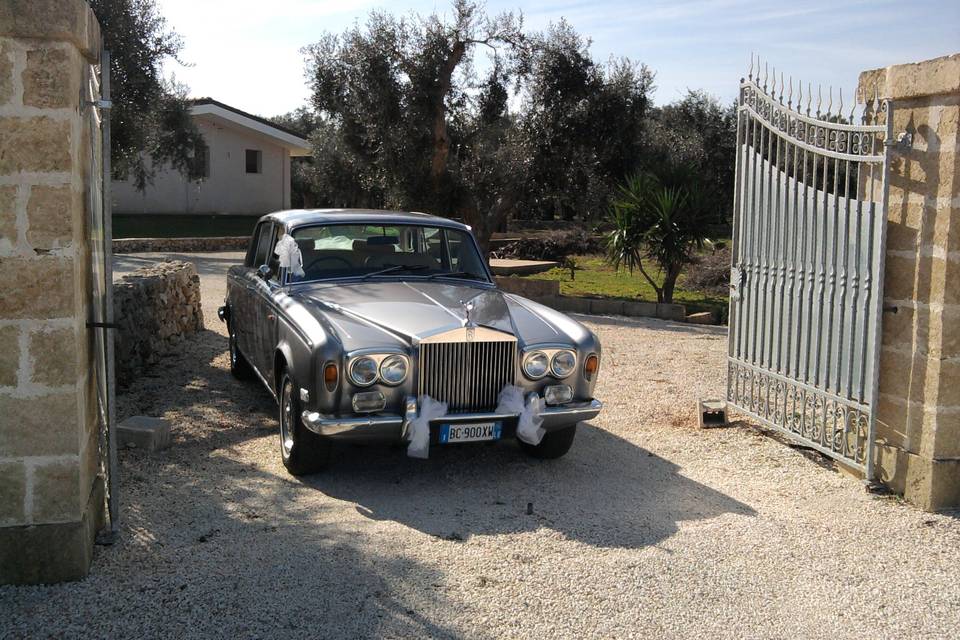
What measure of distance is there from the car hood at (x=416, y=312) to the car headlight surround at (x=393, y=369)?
0.12m

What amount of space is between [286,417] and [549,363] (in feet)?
5.70

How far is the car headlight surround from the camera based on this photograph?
5.38m

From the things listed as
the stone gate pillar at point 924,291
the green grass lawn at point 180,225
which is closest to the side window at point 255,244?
the stone gate pillar at point 924,291

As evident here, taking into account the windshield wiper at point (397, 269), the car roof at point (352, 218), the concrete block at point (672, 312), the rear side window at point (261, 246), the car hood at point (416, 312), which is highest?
the car roof at point (352, 218)

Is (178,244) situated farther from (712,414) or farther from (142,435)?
(712,414)

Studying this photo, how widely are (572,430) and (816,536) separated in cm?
175

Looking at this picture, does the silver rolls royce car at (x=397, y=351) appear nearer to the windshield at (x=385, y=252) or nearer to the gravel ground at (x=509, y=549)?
the windshield at (x=385, y=252)

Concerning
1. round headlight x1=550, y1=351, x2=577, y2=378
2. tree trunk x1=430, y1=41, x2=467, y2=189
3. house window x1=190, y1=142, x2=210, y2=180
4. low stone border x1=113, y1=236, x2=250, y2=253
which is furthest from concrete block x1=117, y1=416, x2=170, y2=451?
house window x1=190, y1=142, x2=210, y2=180

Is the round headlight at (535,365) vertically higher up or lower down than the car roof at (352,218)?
lower down

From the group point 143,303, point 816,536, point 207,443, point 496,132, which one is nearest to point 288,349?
point 207,443

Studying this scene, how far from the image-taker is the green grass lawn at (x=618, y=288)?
51.7ft

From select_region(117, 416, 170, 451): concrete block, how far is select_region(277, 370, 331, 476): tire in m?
1.05

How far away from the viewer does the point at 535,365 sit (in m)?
5.71

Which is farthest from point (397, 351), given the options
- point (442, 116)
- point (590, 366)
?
point (442, 116)
